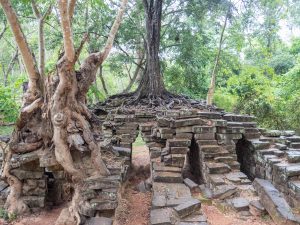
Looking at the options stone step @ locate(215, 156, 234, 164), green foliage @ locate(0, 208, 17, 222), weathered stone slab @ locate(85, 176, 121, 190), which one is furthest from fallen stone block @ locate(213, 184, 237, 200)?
green foliage @ locate(0, 208, 17, 222)

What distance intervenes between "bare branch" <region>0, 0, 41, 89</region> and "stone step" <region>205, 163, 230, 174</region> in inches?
132

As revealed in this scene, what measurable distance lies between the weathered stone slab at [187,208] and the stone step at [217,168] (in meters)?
1.11

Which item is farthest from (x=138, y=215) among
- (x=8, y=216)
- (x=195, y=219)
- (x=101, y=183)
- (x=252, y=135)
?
(x=252, y=135)

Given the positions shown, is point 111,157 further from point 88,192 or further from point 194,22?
point 194,22

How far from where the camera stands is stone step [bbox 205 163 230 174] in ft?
16.7

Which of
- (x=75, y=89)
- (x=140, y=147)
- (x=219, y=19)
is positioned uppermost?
(x=219, y=19)

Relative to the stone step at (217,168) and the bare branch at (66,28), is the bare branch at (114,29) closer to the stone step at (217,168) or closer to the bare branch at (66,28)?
the bare branch at (66,28)

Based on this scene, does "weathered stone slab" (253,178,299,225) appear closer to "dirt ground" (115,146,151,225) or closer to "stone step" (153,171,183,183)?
"stone step" (153,171,183,183)

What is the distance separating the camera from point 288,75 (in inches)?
394

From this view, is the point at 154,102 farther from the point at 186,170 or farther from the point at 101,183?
the point at 101,183

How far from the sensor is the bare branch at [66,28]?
11.4 ft

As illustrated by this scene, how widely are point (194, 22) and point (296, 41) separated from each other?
4206 mm

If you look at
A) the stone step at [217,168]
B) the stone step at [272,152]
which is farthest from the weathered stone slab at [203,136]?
the stone step at [272,152]

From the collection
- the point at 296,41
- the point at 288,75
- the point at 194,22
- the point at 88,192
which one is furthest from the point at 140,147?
the point at 296,41
